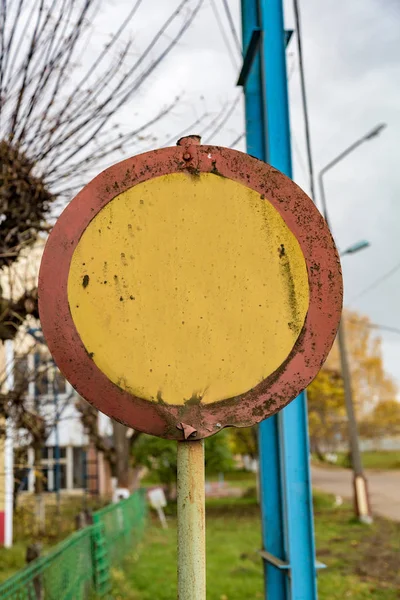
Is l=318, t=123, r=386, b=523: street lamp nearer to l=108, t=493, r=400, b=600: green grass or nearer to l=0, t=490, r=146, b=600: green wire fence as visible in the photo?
l=108, t=493, r=400, b=600: green grass

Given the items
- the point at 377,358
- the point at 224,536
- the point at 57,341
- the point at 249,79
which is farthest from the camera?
the point at 377,358

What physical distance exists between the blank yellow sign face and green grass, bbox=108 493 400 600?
7023 mm

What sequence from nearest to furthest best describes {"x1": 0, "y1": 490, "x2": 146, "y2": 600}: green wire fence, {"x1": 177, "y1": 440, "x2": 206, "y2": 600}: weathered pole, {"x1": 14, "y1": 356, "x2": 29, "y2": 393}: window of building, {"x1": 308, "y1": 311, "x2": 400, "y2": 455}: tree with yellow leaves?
{"x1": 177, "y1": 440, "x2": 206, "y2": 600}: weathered pole < {"x1": 0, "y1": 490, "x2": 146, "y2": 600}: green wire fence < {"x1": 14, "y1": 356, "x2": 29, "y2": 393}: window of building < {"x1": 308, "y1": 311, "x2": 400, "y2": 455}: tree with yellow leaves

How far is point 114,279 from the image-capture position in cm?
144

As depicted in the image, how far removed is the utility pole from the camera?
332 cm

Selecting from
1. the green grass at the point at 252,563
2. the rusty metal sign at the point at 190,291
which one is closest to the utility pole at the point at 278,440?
the rusty metal sign at the point at 190,291

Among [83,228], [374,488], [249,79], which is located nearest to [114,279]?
[83,228]

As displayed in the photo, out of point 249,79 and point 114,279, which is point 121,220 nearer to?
point 114,279

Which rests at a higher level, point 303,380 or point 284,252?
point 284,252

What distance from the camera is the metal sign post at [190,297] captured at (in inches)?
55.6

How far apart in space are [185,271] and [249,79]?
2892 millimetres

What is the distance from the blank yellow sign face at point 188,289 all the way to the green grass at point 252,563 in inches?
277

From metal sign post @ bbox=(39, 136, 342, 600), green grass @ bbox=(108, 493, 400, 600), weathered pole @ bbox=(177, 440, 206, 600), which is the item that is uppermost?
metal sign post @ bbox=(39, 136, 342, 600)

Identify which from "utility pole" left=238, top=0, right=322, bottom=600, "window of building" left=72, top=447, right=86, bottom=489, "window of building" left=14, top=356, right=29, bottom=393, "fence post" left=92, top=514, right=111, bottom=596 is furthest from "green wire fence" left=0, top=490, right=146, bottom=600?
"window of building" left=72, top=447, right=86, bottom=489
